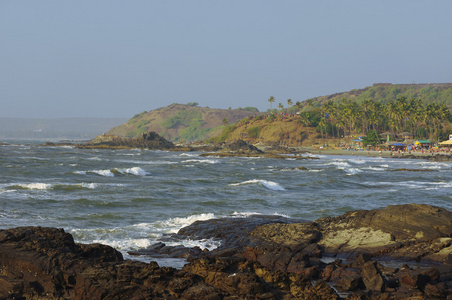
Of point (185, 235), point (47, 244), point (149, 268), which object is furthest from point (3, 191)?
point (149, 268)

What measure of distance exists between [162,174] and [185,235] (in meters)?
29.6

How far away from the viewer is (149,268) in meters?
11.2

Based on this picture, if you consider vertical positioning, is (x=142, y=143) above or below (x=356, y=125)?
below

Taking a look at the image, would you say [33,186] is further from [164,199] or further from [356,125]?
[356,125]

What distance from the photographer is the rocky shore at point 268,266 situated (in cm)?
1071

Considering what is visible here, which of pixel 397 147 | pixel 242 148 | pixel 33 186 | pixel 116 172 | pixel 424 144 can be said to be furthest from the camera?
pixel 424 144

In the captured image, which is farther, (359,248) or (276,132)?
(276,132)

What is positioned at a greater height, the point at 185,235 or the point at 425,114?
the point at 425,114

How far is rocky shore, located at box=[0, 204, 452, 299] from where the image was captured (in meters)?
10.7

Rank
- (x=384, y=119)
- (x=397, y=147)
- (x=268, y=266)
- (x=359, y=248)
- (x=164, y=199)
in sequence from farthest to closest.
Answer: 1. (x=384, y=119)
2. (x=397, y=147)
3. (x=164, y=199)
4. (x=359, y=248)
5. (x=268, y=266)

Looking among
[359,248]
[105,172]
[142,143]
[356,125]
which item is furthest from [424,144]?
[359,248]

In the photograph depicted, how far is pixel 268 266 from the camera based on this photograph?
544 inches

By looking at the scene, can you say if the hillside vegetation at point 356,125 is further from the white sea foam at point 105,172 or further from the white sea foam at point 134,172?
the white sea foam at point 105,172

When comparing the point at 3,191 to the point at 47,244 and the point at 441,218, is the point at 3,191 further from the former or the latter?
the point at 441,218
